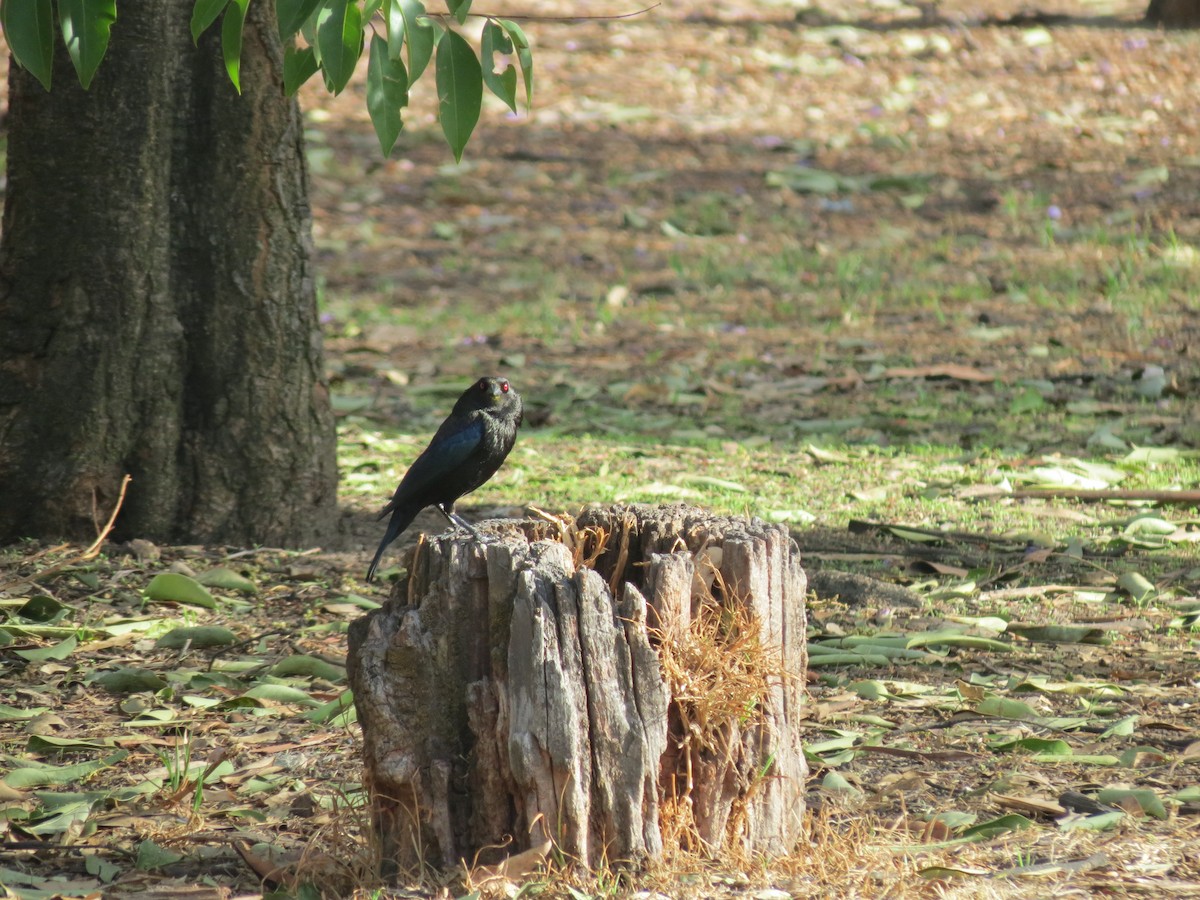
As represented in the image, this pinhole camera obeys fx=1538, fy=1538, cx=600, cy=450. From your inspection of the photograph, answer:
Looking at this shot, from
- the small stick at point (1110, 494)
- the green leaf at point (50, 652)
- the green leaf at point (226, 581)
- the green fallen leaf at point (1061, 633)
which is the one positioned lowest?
the green leaf at point (50, 652)

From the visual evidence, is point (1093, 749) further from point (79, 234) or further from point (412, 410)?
point (412, 410)

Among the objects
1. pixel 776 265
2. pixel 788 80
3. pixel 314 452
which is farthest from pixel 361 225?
pixel 314 452

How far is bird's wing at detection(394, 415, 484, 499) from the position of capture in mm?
4293

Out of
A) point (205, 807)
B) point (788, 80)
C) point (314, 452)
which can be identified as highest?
point (788, 80)

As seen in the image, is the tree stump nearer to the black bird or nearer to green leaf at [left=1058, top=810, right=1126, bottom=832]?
green leaf at [left=1058, top=810, right=1126, bottom=832]

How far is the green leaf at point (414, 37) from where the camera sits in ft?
8.80

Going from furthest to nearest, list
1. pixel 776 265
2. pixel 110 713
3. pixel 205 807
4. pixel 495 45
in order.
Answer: pixel 776 265 < pixel 110 713 < pixel 205 807 < pixel 495 45

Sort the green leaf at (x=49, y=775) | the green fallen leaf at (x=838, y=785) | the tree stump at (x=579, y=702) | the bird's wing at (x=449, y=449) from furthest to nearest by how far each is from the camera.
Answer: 1. the bird's wing at (x=449, y=449)
2. the green leaf at (x=49, y=775)
3. the green fallen leaf at (x=838, y=785)
4. the tree stump at (x=579, y=702)

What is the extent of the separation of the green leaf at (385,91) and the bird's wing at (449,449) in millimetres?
1547

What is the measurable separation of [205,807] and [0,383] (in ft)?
6.73

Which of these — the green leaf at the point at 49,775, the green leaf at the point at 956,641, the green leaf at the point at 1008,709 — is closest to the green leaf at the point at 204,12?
the green leaf at the point at 49,775

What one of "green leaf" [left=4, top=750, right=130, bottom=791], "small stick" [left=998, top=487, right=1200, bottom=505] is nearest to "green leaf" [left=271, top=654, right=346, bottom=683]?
"green leaf" [left=4, top=750, right=130, bottom=791]

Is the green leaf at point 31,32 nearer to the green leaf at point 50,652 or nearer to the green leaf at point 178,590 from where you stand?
the green leaf at point 50,652

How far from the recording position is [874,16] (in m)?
16.0
